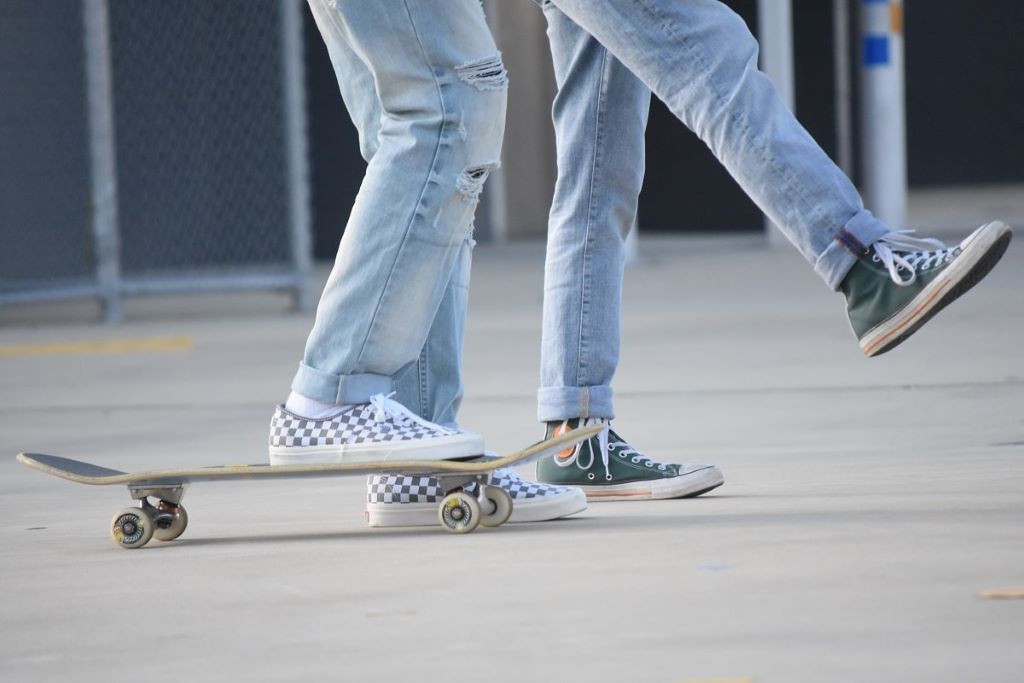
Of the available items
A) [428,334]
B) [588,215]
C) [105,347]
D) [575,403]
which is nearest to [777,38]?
[105,347]

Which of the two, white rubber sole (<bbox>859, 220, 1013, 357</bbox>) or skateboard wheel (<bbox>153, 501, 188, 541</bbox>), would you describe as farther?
skateboard wheel (<bbox>153, 501, 188, 541</bbox>)

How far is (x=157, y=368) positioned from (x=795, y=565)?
370cm

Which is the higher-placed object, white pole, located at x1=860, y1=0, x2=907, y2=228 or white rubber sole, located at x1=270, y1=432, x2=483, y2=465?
white pole, located at x1=860, y1=0, x2=907, y2=228

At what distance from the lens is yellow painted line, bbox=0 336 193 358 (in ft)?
19.8

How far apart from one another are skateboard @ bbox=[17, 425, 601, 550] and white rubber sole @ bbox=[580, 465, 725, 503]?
0.38m

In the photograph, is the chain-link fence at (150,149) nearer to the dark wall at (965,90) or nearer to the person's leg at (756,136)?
the person's leg at (756,136)

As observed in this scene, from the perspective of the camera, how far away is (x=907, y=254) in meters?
2.37

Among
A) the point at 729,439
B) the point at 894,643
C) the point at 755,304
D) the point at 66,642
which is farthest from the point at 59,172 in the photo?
the point at 894,643

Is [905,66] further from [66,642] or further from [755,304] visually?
[66,642]

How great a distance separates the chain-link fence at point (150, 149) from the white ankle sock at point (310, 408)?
16.4 feet

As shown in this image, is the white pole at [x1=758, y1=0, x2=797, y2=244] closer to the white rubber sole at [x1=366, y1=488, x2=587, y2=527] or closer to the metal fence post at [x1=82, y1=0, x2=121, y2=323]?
the metal fence post at [x1=82, y1=0, x2=121, y2=323]

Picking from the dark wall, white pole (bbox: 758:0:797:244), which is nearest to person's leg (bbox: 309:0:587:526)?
white pole (bbox: 758:0:797:244)

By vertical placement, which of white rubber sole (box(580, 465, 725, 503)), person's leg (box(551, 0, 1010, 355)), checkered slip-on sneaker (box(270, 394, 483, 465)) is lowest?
white rubber sole (box(580, 465, 725, 503))

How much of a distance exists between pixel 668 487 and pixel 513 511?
0.36 meters
